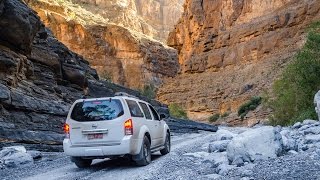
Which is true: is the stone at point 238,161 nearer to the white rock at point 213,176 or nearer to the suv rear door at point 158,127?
the white rock at point 213,176

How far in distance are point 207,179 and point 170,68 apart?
425 feet

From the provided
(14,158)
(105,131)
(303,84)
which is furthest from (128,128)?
(303,84)

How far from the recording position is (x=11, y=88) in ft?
63.1

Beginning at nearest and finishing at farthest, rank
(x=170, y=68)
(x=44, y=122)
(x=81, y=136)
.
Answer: (x=81, y=136) < (x=44, y=122) < (x=170, y=68)

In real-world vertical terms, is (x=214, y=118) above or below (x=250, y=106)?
below

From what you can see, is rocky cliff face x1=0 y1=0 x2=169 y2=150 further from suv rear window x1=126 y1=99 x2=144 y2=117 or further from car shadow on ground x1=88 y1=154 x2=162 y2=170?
suv rear window x1=126 y1=99 x2=144 y2=117

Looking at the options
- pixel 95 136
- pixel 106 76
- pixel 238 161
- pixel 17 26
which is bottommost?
pixel 238 161

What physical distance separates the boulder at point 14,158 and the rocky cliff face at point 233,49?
4070 centimetres

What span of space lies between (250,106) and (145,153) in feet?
155

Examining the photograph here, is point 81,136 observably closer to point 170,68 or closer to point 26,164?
point 26,164

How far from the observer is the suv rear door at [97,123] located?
9922 millimetres

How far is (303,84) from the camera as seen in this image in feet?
79.5

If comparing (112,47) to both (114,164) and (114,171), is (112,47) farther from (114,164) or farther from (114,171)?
(114,171)

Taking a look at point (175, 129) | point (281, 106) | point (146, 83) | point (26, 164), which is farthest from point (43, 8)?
point (26, 164)
